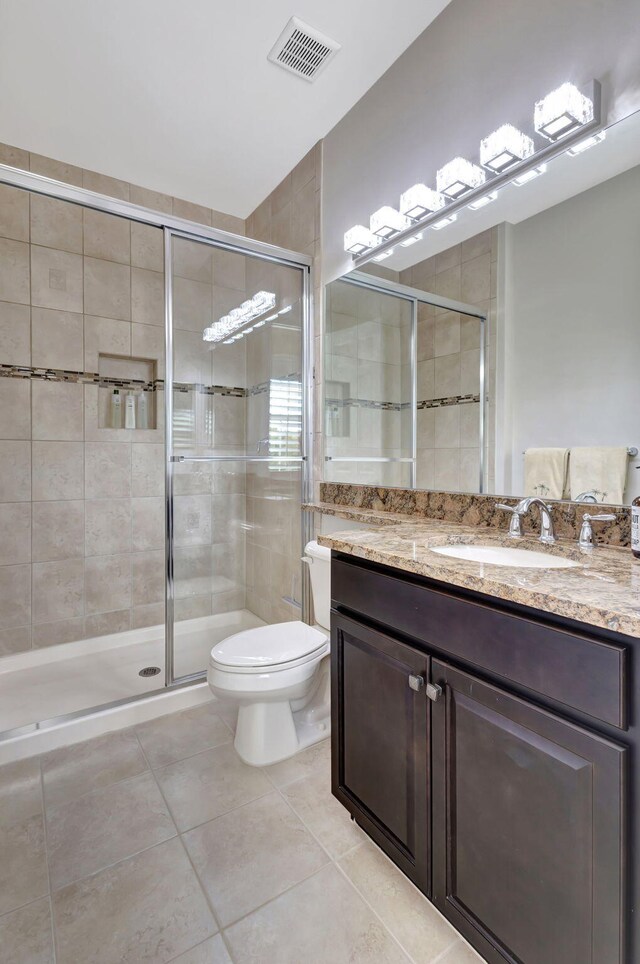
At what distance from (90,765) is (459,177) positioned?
2511 millimetres

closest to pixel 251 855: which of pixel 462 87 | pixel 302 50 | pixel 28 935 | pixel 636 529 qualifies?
pixel 28 935

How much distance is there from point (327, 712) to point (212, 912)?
2.85ft

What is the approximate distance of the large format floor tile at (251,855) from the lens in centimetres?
123

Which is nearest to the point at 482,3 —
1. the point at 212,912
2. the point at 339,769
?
Result: the point at 339,769

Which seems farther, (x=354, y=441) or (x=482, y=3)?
(x=354, y=441)

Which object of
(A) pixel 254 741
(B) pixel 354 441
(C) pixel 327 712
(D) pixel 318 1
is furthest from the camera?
(B) pixel 354 441

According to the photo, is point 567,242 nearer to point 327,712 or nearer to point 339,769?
point 339,769

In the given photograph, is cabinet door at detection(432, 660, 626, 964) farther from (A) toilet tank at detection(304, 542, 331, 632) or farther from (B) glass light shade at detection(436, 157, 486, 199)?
(B) glass light shade at detection(436, 157, 486, 199)

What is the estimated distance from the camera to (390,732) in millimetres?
1165

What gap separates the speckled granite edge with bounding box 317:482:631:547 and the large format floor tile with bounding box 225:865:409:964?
3.58 feet

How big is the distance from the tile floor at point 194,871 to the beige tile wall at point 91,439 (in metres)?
0.83

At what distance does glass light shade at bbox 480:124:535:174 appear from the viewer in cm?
142

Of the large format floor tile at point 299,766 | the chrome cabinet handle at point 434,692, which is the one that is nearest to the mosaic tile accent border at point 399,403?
the chrome cabinet handle at point 434,692

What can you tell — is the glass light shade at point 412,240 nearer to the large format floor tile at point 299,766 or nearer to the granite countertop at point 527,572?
the granite countertop at point 527,572
